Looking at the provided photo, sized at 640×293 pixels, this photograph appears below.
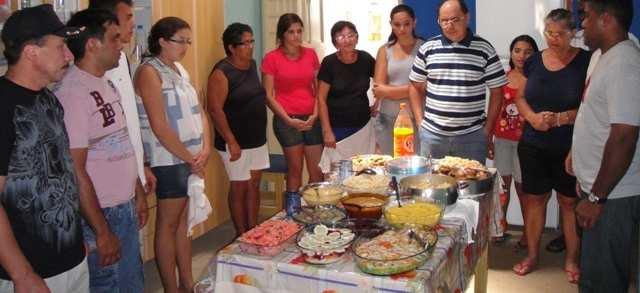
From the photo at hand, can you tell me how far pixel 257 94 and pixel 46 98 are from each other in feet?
7.01

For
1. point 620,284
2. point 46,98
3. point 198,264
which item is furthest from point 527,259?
point 46,98

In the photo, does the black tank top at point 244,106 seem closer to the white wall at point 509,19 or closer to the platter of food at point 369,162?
the platter of food at point 369,162

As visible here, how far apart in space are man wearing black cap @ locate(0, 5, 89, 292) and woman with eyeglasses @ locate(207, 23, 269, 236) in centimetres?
196

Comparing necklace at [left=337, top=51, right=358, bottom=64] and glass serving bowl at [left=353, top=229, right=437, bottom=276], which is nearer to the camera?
glass serving bowl at [left=353, top=229, right=437, bottom=276]

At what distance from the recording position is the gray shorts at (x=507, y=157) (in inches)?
157

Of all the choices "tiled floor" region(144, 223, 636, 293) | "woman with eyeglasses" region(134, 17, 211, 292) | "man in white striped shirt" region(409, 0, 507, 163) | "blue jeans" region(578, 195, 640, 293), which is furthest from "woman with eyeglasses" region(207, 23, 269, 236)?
"blue jeans" region(578, 195, 640, 293)

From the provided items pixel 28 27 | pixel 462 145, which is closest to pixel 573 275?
pixel 462 145

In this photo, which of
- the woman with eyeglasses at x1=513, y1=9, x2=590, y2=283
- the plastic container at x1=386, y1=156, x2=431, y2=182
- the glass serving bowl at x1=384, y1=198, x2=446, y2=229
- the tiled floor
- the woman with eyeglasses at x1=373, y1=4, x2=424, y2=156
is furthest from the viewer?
the woman with eyeglasses at x1=373, y1=4, x2=424, y2=156

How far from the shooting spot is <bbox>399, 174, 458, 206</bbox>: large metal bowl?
7.40ft

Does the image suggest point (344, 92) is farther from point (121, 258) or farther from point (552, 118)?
point (121, 258)

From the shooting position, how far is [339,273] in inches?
68.3

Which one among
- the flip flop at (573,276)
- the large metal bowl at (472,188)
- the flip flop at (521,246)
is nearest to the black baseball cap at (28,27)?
the large metal bowl at (472,188)

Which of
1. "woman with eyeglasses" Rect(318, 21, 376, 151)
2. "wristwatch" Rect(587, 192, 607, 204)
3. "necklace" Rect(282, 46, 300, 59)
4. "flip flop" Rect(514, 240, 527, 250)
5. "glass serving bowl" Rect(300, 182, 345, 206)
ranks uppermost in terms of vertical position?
"necklace" Rect(282, 46, 300, 59)

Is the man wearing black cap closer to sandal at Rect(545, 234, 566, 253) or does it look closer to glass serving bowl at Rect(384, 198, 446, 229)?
glass serving bowl at Rect(384, 198, 446, 229)
